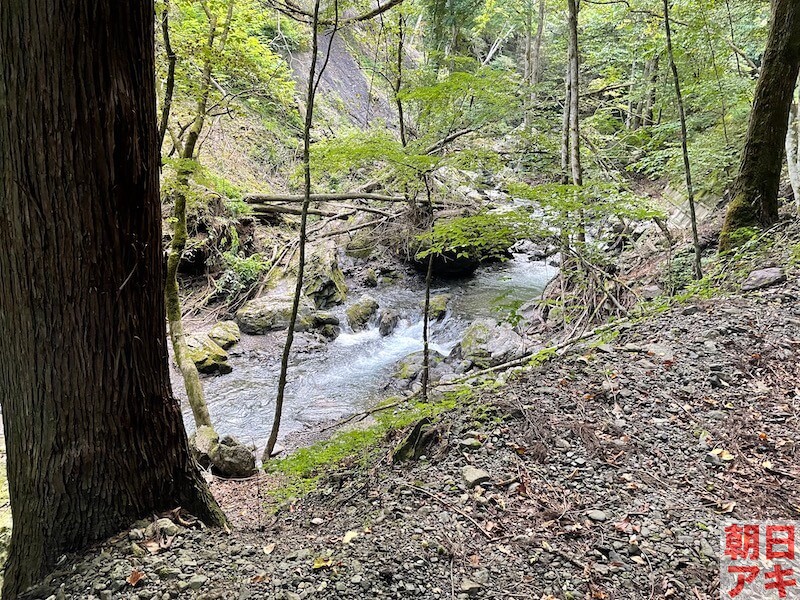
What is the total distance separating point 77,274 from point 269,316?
7.41m

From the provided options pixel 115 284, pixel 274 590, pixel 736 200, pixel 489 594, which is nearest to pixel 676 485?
pixel 489 594

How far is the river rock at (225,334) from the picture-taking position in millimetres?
8345

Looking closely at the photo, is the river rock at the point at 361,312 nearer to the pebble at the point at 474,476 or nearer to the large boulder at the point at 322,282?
the large boulder at the point at 322,282

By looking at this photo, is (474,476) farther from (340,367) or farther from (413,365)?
(340,367)

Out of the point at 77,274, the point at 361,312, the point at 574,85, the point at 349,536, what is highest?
the point at 574,85

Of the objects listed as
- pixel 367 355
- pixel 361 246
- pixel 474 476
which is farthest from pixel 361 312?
pixel 474 476

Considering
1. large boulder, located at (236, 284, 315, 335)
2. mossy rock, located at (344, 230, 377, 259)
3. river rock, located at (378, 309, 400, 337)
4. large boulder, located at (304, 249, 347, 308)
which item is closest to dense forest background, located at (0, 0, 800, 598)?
large boulder, located at (236, 284, 315, 335)

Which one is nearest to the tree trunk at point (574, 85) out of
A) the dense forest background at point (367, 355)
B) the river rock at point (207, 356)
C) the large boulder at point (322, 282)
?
the dense forest background at point (367, 355)

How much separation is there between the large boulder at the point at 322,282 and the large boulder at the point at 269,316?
0.76 m

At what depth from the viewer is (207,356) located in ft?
24.9

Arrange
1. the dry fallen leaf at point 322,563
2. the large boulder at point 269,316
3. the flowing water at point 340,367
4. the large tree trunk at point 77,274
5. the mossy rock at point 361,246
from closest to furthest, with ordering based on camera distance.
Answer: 1. the large tree trunk at point 77,274
2. the dry fallen leaf at point 322,563
3. the flowing water at point 340,367
4. the large boulder at point 269,316
5. the mossy rock at point 361,246

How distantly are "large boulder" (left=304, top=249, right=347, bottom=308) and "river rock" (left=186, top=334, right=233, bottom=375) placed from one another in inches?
101

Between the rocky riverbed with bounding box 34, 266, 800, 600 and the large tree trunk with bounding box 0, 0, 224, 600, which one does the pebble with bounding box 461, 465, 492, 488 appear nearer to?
the rocky riverbed with bounding box 34, 266, 800, 600

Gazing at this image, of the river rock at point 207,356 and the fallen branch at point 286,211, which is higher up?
the fallen branch at point 286,211
